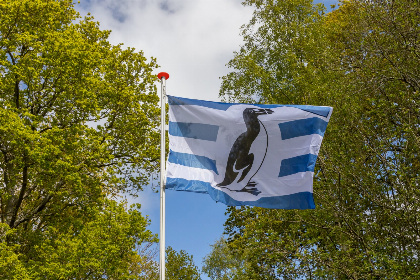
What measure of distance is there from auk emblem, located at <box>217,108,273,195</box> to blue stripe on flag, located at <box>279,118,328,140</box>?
437 mm

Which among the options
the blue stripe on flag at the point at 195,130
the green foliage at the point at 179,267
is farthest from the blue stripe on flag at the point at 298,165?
the green foliage at the point at 179,267

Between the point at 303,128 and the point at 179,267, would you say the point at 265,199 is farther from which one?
the point at 179,267

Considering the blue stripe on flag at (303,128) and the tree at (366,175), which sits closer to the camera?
the blue stripe on flag at (303,128)

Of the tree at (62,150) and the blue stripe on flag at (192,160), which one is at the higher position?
the tree at (62,150)

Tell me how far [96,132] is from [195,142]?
336 inches

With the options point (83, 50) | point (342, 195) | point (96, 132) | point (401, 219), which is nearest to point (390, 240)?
point (401, 219)

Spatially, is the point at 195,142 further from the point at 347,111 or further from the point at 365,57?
the point at 365,57

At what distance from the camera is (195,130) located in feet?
29.0

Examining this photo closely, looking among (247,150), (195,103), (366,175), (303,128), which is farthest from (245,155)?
(366,175)

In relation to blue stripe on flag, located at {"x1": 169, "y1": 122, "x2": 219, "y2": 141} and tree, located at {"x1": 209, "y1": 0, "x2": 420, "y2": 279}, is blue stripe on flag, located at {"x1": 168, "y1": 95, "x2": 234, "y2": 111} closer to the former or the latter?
blue stripe on flag, located at {"x1": 169, "y1": 122, "x2": 219, "y2": 141}

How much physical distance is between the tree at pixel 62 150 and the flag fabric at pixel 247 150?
21.2 ft

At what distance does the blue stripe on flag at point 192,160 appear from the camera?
27.5ft

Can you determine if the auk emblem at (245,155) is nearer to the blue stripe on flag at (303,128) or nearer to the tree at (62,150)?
the blue stripe on flag at (303,128)

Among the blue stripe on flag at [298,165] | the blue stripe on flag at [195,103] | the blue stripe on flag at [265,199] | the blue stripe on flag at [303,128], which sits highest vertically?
the blue stripe on flag at [195,103]
